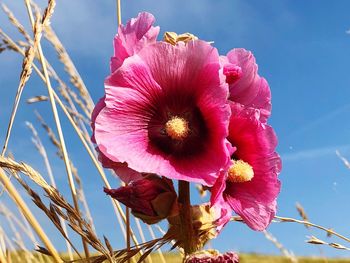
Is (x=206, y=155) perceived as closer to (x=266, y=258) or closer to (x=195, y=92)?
(x=195, y=92)

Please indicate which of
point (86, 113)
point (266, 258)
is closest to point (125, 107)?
point (86, 113)

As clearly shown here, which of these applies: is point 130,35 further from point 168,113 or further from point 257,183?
point 257,183

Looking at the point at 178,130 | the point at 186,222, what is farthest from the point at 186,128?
the point at 186,222

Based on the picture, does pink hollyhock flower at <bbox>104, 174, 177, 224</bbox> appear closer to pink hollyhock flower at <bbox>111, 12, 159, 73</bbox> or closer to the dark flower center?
the dark flower center

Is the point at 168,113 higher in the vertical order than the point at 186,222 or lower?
higher

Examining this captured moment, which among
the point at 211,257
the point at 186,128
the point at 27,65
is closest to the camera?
the point at 211,257

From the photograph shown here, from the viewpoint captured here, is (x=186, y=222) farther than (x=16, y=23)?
No
